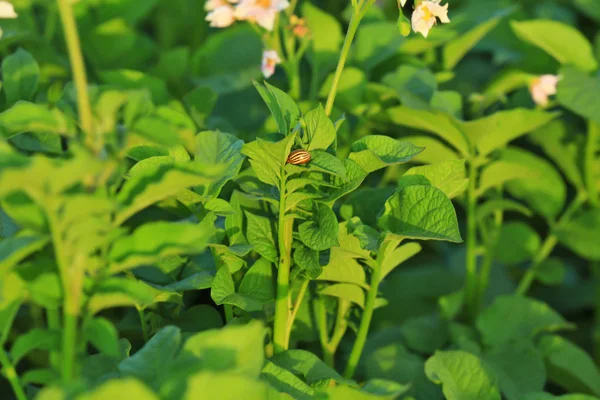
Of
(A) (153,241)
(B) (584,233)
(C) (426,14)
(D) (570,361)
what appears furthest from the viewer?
(B) (584,233)

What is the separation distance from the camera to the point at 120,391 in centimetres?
53

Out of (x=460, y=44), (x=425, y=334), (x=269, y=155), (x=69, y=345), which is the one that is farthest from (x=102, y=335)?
(x=460, y=44)

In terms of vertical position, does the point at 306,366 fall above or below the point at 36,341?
below

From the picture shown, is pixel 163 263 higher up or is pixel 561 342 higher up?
pixel 163 263

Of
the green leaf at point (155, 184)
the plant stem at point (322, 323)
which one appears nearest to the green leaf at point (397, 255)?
the plant stem at point (322, 323)

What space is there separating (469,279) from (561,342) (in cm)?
17

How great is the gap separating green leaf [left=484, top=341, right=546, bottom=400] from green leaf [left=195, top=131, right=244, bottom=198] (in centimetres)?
46

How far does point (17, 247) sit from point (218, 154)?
254 mm

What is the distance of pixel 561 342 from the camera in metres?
1.18

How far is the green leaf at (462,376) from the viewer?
89 centimetres

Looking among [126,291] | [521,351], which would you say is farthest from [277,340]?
[521,351]

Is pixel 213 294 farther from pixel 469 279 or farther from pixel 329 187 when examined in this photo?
pixel 469 279

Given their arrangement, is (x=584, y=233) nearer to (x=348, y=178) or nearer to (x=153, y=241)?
(x=348, y=178)

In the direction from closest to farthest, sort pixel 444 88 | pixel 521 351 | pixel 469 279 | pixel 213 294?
pixel 213 294, pixel 521 351, pixel 469 279, pixel 444 88
